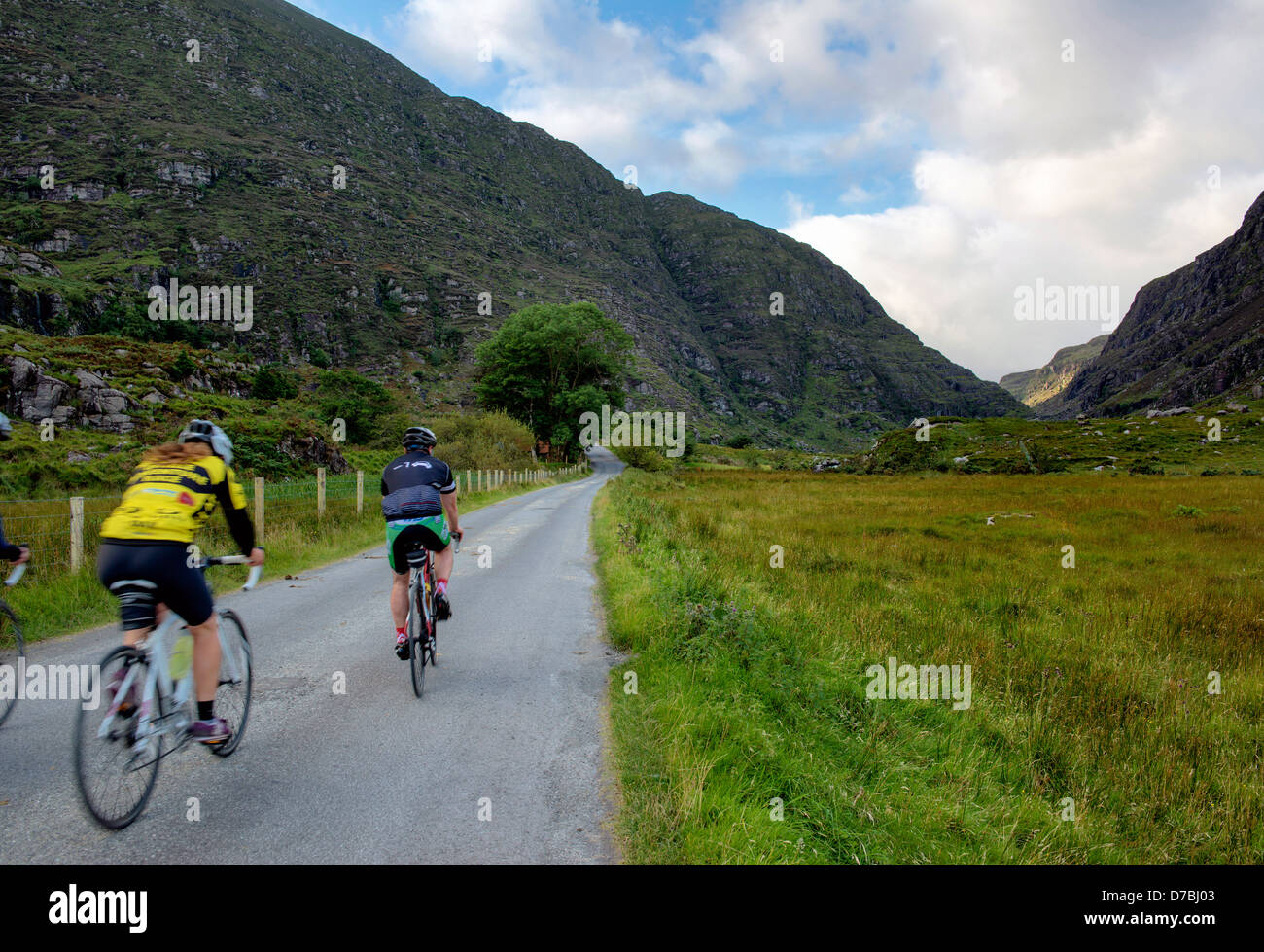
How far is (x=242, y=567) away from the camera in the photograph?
1059cm

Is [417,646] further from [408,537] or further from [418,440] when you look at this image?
[418,440]

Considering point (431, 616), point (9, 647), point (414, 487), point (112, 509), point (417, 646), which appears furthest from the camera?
point (112, 509)

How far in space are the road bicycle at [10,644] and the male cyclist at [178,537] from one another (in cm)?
103

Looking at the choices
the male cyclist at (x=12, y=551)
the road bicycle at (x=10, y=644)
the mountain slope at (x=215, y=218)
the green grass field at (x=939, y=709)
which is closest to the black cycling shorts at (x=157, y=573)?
the road bicycle at (x=10, y=644)

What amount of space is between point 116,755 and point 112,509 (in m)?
14.5

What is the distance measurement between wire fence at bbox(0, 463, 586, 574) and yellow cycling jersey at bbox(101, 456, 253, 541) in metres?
6.33

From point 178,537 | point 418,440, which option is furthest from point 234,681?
point 418,440

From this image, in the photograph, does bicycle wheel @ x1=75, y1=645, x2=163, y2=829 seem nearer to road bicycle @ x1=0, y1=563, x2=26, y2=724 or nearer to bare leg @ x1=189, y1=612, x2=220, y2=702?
bare leg @ x1=189, y1=612, x2=220, y2=702

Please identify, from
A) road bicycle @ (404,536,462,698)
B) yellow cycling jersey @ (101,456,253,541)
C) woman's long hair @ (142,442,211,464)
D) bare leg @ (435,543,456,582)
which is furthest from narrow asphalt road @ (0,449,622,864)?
woman's long hair @ (142,442,211,464)

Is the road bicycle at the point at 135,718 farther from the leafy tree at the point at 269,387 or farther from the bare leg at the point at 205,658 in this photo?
the leafy tree at the point at 269,387

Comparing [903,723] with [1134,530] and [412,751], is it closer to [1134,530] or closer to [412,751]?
[412,751]

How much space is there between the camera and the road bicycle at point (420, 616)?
5191mm

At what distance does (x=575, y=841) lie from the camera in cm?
305

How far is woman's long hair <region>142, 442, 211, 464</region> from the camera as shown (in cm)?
358
